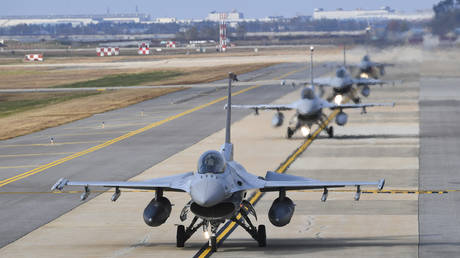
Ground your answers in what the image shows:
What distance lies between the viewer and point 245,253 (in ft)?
89.5

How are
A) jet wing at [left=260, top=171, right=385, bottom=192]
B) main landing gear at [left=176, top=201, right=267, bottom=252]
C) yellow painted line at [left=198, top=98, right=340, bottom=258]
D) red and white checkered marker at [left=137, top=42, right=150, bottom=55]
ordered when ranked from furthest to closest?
1. red and white checkered marker at [left=137, top=42, right=150, bottom=55]
2. yellow painted line at [left=198, top=98, right=340, bottom=258]
3. main landing gear at [left=176, top=201, right=267, bottom=252]
4. jet wing at [left=260, top=171, right=385, bottom=192]

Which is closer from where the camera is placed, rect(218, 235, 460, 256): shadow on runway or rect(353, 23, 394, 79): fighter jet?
rect(218, 235, 460, 256): shadow on runway

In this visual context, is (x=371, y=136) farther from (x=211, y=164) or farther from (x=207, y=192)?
(x=207, y=192)

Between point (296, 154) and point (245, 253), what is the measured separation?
23.2 metres

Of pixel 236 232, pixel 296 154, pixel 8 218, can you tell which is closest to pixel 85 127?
pixel 296 154

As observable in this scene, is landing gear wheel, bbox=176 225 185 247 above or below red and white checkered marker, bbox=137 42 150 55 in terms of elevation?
above

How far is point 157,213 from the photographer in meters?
27.2

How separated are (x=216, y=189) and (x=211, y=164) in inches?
40.7

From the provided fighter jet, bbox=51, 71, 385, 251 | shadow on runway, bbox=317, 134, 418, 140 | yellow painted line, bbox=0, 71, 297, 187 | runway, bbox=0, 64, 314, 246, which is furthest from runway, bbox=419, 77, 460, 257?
yellow painted line, bbox=0, 71, 297, 187

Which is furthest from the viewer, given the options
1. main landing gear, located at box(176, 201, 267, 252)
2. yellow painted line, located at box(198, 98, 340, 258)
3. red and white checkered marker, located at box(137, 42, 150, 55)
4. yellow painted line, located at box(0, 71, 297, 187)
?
red and white checkered marker, located at box(137, 42, 150, 55)

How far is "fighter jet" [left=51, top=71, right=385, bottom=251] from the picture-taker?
25.6m

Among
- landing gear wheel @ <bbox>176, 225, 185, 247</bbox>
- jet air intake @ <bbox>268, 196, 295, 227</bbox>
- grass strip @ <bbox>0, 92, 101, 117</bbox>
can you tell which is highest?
jet air intake @ <bbox>268, 196, 295, 227</bbox>

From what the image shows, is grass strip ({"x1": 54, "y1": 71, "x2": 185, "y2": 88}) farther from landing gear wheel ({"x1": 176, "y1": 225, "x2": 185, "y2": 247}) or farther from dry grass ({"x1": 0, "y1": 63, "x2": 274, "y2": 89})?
landing gear wheel ({"x1": 176, "y1": 225, "x2": 185, "y2": 247})

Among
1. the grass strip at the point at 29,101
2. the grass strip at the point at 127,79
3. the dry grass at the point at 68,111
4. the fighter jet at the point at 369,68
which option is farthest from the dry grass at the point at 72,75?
the fighter jet at the point at 369,68
